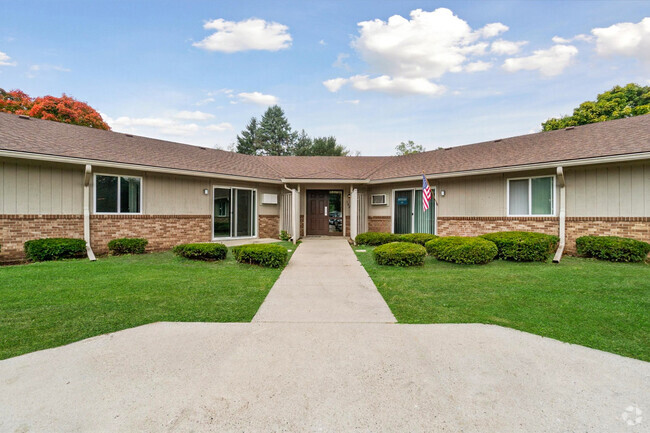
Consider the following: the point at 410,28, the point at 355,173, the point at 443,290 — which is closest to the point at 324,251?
the point at 443,290

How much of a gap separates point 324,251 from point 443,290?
481 cm

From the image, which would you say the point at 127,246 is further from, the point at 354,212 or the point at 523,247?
the point at 523,247

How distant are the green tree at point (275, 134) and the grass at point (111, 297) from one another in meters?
35.6

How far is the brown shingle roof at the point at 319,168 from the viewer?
8.24 metres

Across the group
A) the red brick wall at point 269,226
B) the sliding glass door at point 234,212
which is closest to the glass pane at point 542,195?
the red brick wall at point 269,226

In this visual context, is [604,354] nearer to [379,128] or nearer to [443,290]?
[443,290]

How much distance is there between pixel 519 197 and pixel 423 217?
10.8ft

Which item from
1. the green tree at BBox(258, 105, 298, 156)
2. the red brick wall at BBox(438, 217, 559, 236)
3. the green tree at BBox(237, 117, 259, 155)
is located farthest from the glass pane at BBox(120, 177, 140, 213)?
the green tree at BBox(237, 117, 259, 155)

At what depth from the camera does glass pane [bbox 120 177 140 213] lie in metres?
9.32

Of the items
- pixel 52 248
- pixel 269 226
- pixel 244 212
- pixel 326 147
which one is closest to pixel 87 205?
pixel 52 248

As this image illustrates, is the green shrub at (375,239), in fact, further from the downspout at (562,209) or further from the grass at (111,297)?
the grass at (111,297)

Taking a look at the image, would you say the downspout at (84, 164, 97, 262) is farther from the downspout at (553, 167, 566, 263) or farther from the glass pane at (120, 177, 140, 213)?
the downspout at (553, 167, 566, 263)

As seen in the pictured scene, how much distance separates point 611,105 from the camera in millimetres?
16984

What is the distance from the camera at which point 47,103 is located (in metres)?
18.1
